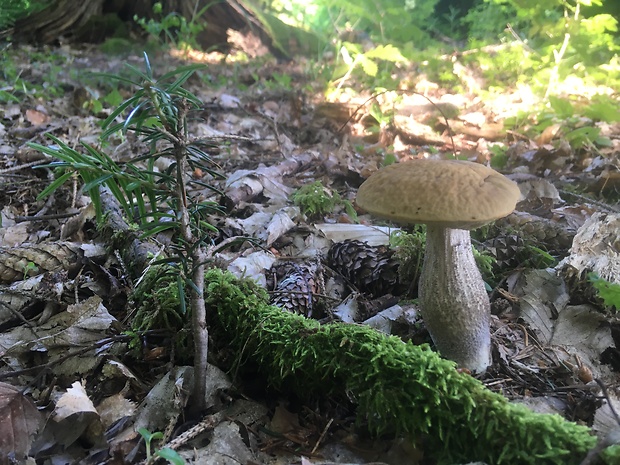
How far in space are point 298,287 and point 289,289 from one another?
0.04m

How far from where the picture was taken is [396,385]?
4.25ft

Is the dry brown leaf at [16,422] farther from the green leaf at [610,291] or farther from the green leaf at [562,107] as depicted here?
the green leaf at [562,107]

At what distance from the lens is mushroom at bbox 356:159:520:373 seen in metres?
1.39

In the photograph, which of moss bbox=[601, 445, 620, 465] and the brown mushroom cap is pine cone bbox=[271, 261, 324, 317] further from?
moss bbox=[601, 445, 620, 465]

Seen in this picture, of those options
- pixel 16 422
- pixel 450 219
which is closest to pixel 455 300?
pixel 450 219

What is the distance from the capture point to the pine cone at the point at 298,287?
6.23 ft

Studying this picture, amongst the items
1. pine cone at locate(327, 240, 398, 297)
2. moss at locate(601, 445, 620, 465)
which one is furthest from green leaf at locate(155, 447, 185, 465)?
pine cone at locate(327, 240, 398, 297)

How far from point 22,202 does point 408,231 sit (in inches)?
97.1

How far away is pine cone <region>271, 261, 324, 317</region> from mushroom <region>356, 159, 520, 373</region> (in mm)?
499

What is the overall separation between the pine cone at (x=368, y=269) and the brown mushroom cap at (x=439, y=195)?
2.52ft

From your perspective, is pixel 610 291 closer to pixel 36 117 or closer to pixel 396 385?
pixel 396 385

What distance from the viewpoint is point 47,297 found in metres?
1.92

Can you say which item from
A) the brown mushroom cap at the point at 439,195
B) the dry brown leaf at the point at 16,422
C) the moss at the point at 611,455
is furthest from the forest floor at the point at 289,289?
the brown mushroom cap at the point at 439,195

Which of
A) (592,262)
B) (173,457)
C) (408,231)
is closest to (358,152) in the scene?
(408,231)
